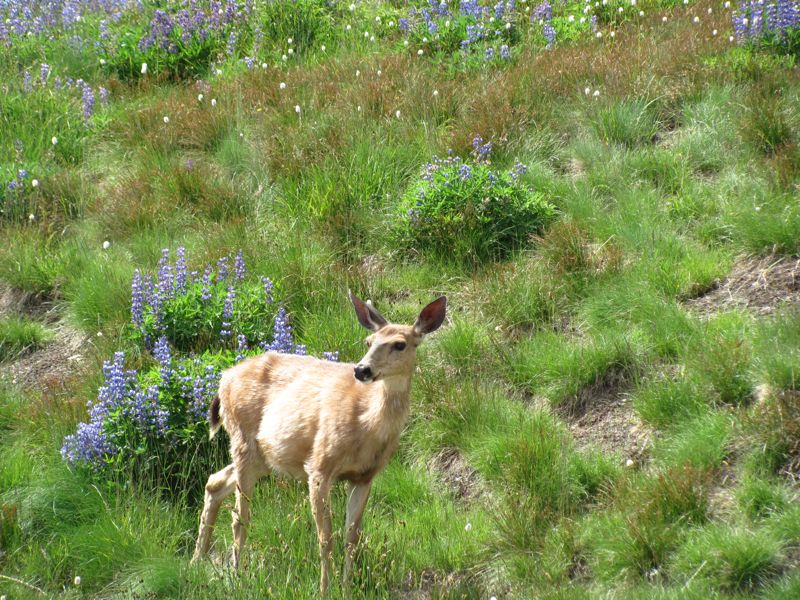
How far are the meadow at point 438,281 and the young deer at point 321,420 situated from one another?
291 mm

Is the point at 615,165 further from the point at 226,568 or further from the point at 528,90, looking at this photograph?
the point at 226,568

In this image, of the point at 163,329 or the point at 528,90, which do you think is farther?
the point at 528,90

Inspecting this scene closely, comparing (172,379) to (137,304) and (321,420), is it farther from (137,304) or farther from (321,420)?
(321,420)

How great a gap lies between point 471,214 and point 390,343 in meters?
3.39

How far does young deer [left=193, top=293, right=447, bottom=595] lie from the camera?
6.67 meters

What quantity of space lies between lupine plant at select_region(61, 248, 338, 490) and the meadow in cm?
3

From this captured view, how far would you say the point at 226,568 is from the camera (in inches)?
279

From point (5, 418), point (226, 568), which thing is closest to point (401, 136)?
point (5, 418)

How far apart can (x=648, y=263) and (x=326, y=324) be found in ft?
8.42

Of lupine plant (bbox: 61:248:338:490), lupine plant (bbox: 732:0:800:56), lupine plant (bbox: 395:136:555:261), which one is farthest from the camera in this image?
lupine plant (bbox: 732:0:800:56)

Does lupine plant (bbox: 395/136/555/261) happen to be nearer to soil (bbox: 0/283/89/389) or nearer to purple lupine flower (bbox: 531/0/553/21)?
soil (bbox: 0/283/89/389)

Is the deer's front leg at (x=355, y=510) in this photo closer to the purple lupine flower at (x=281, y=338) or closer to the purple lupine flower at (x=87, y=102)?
the purple lupine flower at (x=281, y=338)

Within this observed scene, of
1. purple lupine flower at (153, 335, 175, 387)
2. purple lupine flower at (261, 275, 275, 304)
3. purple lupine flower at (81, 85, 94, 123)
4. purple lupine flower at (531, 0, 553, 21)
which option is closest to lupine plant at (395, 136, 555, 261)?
purple lupine flower at (261, 275, 275, 304)

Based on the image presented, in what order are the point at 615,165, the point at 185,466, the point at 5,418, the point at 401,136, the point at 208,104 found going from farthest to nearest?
the point at 208,104 < the point at 401,136 < the point at 615,165 < the point at 5,418 < the point at 185,466
